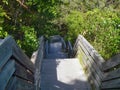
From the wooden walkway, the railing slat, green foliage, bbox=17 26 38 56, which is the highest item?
the railing slat

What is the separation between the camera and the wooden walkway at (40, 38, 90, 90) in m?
6.82

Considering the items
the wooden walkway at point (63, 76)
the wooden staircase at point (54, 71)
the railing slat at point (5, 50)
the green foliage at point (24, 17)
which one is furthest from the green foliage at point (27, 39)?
the railing slat at point (5, 50)

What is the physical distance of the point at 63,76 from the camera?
773 cm

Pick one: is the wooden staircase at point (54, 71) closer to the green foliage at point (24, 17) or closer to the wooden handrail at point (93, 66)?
the wooden handrail at point (93, 66)

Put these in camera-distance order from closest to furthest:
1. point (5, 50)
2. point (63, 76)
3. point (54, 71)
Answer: point (5, 50), point (63, 76), point (54, 71)

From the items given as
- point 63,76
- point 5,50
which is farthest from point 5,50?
point 63,76

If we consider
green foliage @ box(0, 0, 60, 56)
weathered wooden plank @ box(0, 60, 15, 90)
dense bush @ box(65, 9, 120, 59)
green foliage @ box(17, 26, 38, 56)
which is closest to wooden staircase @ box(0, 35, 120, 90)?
weathered wooden plank @ box(0, 60, 15, 90)

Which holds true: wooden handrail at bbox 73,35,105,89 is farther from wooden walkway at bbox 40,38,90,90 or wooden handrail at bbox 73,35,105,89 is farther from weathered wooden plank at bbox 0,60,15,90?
weathered wooden plank at bbox 0,60,15,90

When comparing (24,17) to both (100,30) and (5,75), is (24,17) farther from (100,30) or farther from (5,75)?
(100,30)

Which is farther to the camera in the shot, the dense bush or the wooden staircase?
the dense bush

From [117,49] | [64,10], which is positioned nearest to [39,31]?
[117,49]

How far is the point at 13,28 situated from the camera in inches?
221

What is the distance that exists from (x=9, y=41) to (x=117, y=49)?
6.42m

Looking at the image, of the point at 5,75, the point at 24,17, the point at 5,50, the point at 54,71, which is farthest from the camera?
the point at 54,71
